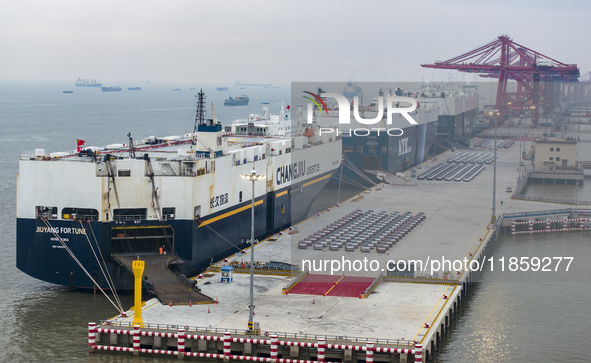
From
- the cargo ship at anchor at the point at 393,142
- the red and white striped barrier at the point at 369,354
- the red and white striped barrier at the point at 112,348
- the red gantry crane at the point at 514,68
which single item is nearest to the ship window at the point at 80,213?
the red and white striped barrier at the point at 112,348

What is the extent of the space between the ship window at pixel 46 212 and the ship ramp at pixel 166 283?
4.05m

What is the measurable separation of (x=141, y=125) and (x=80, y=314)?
14122 centimetres

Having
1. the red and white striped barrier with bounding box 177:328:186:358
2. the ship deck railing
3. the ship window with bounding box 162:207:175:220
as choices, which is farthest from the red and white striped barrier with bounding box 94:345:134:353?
the ship window with bounding box 162:207:175:220

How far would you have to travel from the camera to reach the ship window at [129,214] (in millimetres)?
45375

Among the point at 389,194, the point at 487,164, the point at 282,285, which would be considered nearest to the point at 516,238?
the point at 389,194

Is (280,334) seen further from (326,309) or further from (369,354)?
(326,309)

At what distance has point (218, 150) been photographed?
52.2 metres

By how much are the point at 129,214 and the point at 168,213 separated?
2.11 m

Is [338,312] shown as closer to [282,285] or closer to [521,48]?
[282,285]

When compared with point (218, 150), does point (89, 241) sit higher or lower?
lower

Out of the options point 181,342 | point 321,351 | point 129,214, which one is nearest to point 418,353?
point 321,351

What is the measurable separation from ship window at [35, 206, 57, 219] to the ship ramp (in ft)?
13.3

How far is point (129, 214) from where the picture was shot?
150ft

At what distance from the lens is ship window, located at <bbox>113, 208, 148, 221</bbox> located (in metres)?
45.4
